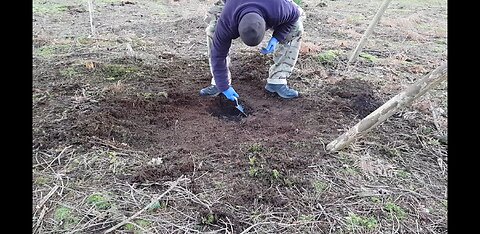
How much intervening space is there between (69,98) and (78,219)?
149 centimetres

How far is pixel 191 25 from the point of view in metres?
5.82

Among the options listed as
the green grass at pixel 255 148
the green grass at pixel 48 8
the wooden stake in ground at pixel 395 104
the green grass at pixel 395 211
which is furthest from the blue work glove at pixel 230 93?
the green grass at pixel 48 8

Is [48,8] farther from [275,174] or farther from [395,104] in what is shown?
[395,104]

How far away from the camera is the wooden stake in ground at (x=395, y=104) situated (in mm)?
2125

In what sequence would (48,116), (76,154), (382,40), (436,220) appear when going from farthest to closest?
(382,40)
(48,116)
(76,154)
(436,220)

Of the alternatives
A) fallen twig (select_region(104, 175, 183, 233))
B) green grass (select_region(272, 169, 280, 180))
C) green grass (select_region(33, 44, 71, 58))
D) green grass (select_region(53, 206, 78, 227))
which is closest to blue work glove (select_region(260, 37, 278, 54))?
green grass (select_region(272, 169, 280, 180))

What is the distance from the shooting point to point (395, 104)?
2301 millimetres

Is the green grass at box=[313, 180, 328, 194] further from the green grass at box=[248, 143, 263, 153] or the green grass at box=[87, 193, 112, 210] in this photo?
the green grass at box=[87, 193, 112, 210]

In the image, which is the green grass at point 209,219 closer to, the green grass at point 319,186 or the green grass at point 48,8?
the green grass at point 319,186

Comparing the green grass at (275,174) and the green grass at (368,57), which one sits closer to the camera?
the green grass at (275,174)

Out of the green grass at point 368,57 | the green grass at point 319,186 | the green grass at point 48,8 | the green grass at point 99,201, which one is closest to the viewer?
the green grass at point 99,201
